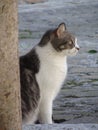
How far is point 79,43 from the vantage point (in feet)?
28.8

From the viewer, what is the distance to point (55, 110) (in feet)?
19.6

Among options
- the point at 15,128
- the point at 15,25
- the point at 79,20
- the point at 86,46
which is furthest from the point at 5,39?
the point at 79,20

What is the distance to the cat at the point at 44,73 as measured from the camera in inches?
208

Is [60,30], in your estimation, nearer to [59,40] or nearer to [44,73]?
[59,40]

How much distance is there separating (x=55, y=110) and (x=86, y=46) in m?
2.77

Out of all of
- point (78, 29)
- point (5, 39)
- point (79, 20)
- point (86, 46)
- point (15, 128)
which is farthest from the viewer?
point (79, 20)

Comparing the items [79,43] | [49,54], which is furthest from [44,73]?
[79,43]

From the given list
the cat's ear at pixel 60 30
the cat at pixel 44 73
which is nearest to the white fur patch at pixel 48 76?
the cat at pixel 44 73

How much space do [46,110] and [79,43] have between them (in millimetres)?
3384

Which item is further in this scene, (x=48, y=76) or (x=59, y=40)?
(x=59, y=40)

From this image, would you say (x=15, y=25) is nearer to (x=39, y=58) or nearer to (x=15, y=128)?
(x=15, y=128)

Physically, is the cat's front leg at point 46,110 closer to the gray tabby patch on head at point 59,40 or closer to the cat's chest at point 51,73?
the cat's chest at point 51,73

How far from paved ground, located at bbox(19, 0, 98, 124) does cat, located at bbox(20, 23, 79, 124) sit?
0.31 metres

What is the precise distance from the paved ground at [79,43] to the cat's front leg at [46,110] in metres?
0.17
